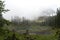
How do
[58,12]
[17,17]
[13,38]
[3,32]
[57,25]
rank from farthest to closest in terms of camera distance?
1. [17,17]
2. [58,12]
3. [57,25]
4. [13,38]
5. [3,32]

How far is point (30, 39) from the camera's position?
64.6 feet

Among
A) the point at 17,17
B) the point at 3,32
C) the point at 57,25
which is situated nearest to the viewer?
the point at 3,32

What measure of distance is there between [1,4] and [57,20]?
23.2 metres

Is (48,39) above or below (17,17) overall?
below

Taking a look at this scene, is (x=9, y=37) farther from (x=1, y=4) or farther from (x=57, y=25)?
(x=57, y=25)

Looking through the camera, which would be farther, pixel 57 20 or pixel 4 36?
pixel 57 20

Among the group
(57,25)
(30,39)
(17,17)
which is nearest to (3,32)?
(30,39)

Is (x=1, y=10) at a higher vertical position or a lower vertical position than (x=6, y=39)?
higher

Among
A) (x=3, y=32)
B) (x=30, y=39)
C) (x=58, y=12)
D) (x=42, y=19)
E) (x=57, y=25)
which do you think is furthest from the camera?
(x=42, y=19)

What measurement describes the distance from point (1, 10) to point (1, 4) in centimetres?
60

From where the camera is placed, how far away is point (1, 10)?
16938 millimetres

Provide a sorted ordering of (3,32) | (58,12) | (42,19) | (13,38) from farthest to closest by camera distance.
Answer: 1. (42,19)
2. (58,12)
3. (13,38)
4. (3,32)

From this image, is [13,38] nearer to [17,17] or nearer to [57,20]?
[57,20]

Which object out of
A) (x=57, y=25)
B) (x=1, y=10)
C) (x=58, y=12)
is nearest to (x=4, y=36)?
(x=1, y=10)
